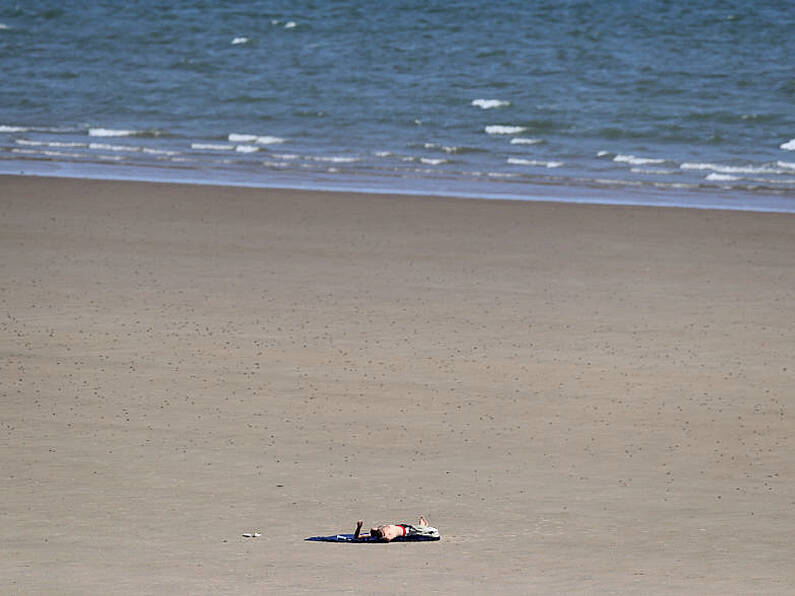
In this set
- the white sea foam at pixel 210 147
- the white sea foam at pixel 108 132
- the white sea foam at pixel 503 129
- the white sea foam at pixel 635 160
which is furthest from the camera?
the white sea foam at pixel 503 129

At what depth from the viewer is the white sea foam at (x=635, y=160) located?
2083 cm

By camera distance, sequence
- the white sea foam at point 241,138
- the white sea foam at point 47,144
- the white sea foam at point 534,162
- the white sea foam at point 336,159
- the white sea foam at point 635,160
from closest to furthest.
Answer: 1. the white sea foam at point 534,162
2. the white sea foam at point 336,159
3. the white sea foam at point 635,160
4. the white sea foam at point 47,144
5. the white sea foam at point 241,138

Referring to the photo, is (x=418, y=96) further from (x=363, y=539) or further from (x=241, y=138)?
(x=363, y=539)

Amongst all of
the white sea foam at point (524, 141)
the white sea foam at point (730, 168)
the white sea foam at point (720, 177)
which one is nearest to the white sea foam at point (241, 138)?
the white sea foam at point (524, 141)

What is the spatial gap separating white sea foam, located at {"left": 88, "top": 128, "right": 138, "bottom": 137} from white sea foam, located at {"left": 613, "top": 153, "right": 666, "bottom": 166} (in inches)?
301

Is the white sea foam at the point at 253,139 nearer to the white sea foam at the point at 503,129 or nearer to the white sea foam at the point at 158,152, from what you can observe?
the white sea foam at the point at 158,152

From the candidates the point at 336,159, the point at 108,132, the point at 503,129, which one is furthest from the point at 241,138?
the point at 503,129

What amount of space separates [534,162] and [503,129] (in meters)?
4.35

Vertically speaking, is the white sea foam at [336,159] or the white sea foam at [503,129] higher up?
the white sea foam at [503,129]

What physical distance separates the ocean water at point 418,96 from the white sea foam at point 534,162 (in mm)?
48

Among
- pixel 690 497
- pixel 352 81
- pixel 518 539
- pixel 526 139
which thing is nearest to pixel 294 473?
pixel 518 539

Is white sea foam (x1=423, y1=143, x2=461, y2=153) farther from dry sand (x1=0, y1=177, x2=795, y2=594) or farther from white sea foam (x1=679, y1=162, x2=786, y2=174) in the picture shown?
dry sand (x1=0, y1=177, x2=795, y2=594)

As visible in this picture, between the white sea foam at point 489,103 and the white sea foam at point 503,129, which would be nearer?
the white sea foam at point 503,129

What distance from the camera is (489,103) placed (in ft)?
93.1
